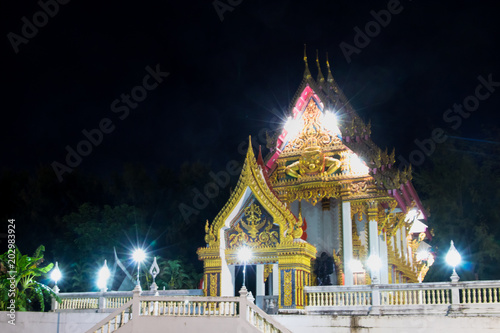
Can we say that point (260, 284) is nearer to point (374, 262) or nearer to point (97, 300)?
point (374, 262)

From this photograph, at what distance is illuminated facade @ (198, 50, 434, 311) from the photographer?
1614 cm

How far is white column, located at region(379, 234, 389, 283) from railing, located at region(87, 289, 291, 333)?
587cm

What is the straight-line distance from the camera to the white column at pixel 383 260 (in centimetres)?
1775

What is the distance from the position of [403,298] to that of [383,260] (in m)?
3.90

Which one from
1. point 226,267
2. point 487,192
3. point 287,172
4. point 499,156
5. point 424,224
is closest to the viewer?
point 226,267

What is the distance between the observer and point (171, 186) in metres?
36.8

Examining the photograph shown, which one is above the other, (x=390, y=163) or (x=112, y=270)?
(x=390, y=163)

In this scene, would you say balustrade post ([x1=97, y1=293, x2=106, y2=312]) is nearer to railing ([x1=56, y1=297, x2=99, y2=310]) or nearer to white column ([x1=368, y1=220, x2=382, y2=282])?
railing ([x1=56, y1=297, x2=99, y2=310])

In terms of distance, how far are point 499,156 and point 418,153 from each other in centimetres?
436

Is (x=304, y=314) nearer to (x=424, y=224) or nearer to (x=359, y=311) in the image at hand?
(x=359, y=311)

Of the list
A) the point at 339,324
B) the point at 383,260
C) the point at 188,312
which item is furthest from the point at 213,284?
the point at 383,260

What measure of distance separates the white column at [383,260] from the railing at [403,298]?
9.78 ft

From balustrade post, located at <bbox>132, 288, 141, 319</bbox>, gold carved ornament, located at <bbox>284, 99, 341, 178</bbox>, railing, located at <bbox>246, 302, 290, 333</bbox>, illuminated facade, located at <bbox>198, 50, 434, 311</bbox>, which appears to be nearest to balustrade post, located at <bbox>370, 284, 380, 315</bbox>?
illuminated facade, located at <bbox>198, 50, 434, 311</bbox>

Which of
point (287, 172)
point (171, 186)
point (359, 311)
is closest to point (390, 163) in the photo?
point (287, 172)
